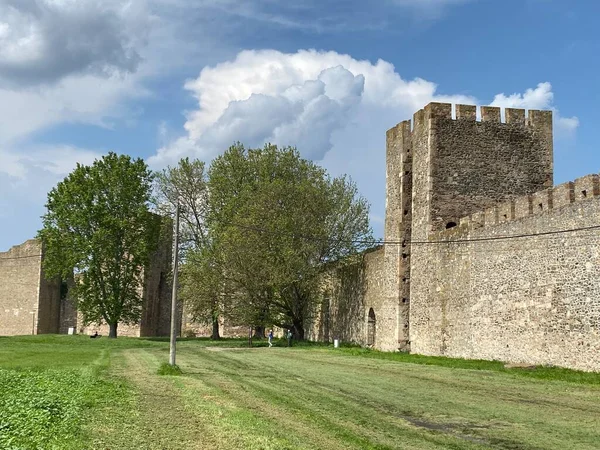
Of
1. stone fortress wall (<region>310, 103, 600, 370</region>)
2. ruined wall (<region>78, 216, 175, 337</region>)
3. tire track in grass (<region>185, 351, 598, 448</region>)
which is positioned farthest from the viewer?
ruined wall (<region>78, 216, 175, 337</region>)

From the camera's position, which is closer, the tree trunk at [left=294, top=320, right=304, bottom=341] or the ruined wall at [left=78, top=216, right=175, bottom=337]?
the tree trunk at [left=294, top=320, right=304, bottom=341]

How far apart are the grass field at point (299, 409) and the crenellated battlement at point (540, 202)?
15.3ft

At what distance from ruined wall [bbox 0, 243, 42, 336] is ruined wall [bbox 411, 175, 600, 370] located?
31.2 meters

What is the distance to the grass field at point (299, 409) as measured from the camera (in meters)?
9.72

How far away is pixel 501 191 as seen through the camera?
30.1 meters

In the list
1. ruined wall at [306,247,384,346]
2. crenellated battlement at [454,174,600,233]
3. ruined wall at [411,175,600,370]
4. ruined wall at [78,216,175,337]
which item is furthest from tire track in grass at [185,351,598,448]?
ruined wall at [78,216,175,337]

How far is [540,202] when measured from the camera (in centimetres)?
2241

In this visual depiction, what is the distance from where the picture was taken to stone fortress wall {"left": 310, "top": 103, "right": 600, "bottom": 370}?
2059cm

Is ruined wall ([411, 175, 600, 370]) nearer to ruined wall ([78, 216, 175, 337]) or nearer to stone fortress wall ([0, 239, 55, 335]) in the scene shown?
ruined wall ([78, 216, 175, 337])

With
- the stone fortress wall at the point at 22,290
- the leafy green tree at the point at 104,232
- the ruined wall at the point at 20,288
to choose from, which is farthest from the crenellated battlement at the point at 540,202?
the ruined wall at the point at 20,288

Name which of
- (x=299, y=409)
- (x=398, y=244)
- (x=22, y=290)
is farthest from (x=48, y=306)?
(x=299, y=409)

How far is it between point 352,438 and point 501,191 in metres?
21.5

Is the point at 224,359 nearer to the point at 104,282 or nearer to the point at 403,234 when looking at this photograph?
the point at 403,234

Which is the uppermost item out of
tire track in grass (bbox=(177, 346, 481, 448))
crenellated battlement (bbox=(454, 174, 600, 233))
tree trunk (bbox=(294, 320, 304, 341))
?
crenellated battlement (bbox=(454, 174, 600, 233))
